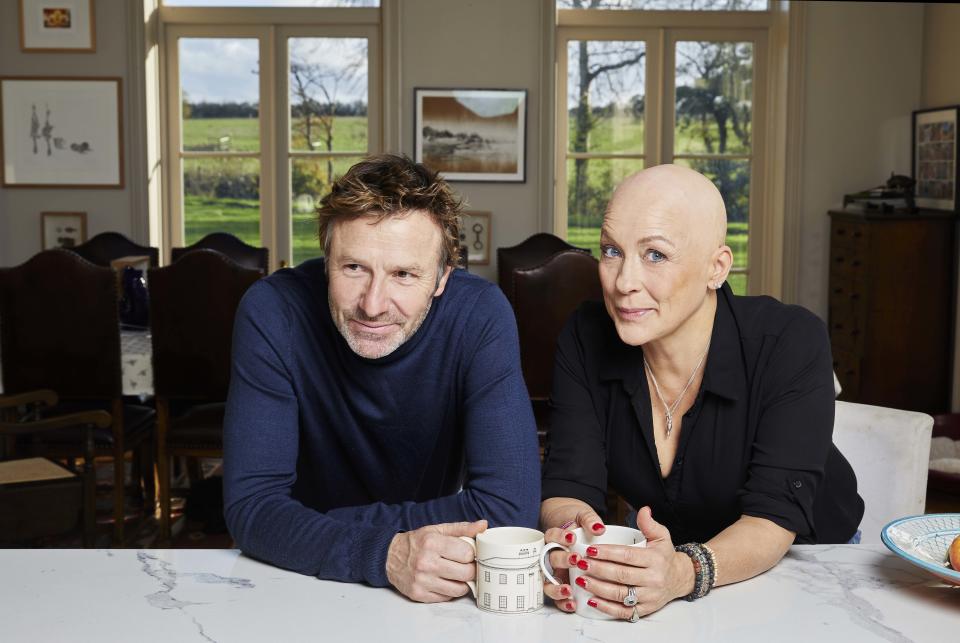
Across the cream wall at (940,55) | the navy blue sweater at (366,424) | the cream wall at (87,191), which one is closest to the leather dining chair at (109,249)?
the cream wall at (87,191)

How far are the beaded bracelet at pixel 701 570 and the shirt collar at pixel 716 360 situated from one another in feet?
1.25

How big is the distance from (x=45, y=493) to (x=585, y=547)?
2349mm

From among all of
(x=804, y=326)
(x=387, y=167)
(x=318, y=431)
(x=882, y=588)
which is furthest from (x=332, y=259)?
(x=882, y=588)

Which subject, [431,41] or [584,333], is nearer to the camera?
[584,333]

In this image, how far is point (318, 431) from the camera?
1.82 meters

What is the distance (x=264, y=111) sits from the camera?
255 inches

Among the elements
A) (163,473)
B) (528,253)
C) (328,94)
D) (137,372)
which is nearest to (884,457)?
(163,473)

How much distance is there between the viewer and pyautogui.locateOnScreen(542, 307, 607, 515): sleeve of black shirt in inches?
68.1

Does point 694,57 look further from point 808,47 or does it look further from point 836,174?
point 836,174

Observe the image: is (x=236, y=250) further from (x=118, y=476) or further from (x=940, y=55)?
(x=940, y=55)

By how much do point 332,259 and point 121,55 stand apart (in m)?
5.15

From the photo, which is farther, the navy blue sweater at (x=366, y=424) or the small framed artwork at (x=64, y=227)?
the small framed artwork at (x=64, y=227)

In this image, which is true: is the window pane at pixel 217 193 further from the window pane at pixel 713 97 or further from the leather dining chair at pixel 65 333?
the leather dining chair at pixel 65 333

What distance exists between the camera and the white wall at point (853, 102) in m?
6.22
